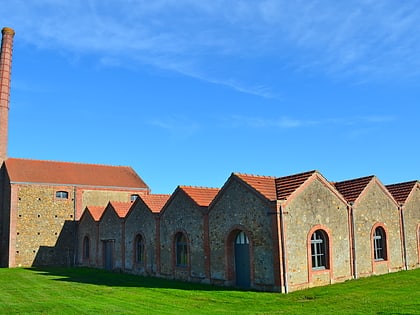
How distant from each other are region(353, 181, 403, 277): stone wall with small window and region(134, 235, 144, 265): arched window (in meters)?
13.1

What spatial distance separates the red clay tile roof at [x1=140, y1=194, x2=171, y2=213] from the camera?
91.3 ft

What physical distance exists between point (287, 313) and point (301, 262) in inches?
209

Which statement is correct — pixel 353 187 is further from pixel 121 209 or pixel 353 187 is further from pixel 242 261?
pixel 121 209

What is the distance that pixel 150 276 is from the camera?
26.8 meters

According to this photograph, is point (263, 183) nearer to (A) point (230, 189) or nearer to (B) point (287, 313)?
(A) point (230, 189)

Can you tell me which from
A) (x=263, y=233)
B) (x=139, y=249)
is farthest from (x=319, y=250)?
(x=139, y=249)

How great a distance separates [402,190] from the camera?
2784 cm

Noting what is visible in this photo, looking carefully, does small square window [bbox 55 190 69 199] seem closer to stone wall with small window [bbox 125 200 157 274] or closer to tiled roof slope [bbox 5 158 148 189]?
tiled roof slope [bbox 5 158 148 189]

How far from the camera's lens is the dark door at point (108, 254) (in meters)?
32.3

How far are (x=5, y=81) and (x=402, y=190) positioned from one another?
3513 centimetres

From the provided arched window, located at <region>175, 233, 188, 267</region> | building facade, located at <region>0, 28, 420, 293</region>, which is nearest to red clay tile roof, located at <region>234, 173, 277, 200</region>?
building facade, located at <region>0, 28, 420, 293</region>

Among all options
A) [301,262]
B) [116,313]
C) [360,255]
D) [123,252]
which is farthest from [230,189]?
[123,252]

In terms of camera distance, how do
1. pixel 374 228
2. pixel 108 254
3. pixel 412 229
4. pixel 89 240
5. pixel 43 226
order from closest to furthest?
pixel 374 228 → pixel 412 229 → pixel 108 254 → pixel 89 240 → pixel 43 226

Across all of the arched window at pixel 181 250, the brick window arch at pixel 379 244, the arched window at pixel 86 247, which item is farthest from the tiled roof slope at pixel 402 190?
the arched window at pixel 86 247
